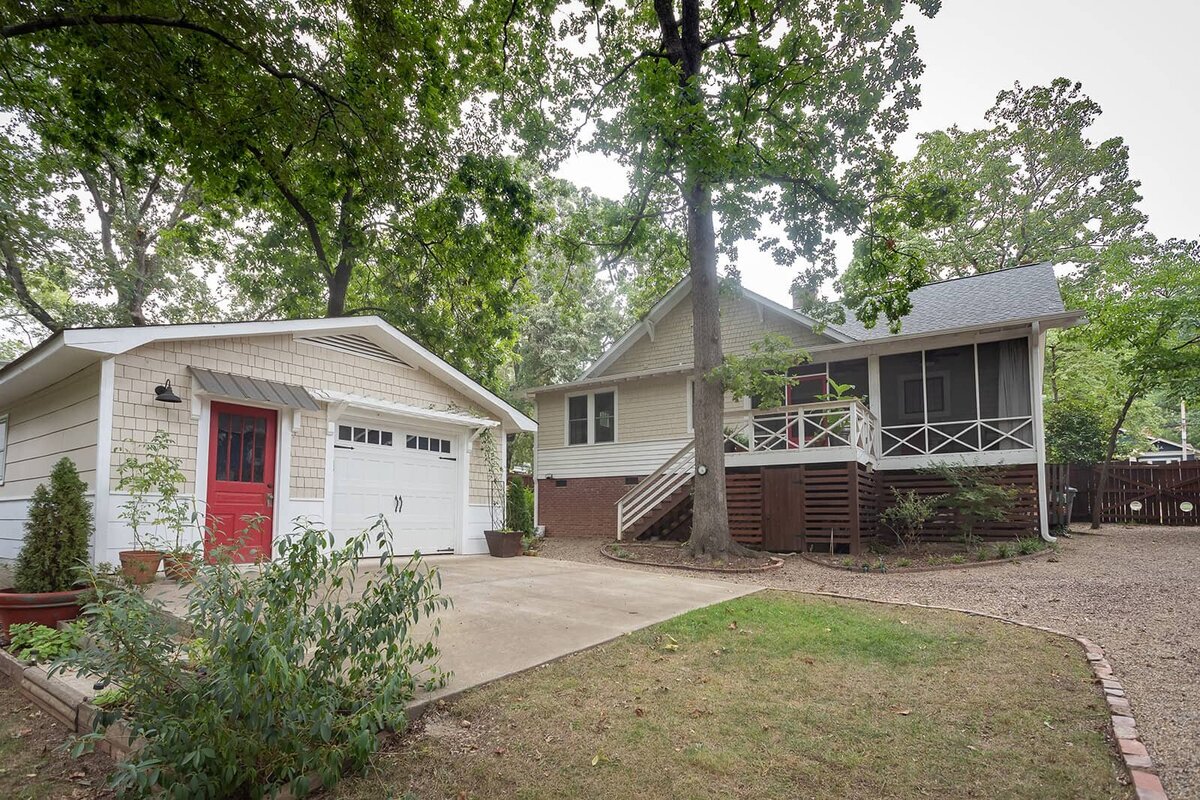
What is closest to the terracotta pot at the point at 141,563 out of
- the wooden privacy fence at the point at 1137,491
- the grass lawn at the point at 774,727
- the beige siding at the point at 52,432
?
the beige siding at the point at 52,432

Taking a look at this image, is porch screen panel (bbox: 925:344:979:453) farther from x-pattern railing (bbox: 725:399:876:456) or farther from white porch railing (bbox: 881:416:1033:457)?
x-pattern railing (bbox: 725:399:876:456)

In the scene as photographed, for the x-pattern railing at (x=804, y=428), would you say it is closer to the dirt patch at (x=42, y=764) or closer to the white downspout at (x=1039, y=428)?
the white downspout at (x=1039, y=428)

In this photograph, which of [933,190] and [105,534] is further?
[933,190]

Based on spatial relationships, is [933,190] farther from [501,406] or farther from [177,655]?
[177,655]

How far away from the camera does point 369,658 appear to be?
3170 millimetres

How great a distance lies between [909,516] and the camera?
10.8 m

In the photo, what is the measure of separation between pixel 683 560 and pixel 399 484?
16.5 ft

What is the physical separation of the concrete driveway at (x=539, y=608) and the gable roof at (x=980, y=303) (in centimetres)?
718

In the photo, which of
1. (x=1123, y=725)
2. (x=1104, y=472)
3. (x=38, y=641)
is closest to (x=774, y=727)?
(x=1123, y=725)

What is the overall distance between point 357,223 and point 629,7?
7.16 meters

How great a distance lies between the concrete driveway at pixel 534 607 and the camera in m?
4.63

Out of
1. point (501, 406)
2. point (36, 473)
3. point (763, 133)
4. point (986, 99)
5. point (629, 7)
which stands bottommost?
point (36, 473)

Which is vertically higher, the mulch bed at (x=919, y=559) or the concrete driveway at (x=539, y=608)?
the concrete driveway at (x=539, y=608)

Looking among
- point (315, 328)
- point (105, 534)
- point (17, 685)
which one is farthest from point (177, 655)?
point (315, 328)
